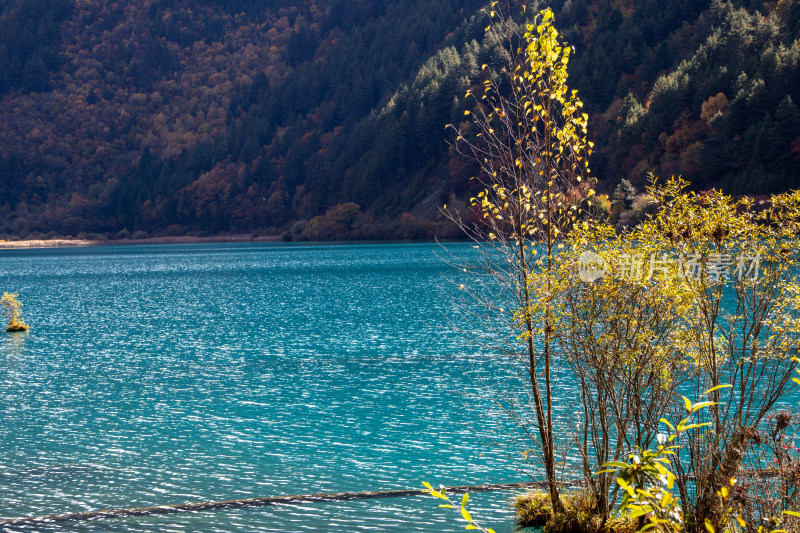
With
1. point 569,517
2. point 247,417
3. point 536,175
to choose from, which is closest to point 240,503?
point 569,517

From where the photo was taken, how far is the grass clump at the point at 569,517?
11.4m

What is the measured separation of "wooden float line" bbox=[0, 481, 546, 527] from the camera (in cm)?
1470

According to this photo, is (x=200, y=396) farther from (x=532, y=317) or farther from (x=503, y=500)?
(x=532, y=317)

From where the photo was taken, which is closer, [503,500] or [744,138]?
[503,500]

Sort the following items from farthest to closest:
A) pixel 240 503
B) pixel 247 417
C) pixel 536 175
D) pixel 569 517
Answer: pixel 247 417 < pixel 240 503 < pixel 569 517 < pixel 536 175

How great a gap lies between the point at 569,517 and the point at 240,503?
6852 mm

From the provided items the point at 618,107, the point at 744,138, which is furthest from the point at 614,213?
the point at 618,107

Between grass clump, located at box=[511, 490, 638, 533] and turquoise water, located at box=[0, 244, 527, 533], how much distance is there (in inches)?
25.6

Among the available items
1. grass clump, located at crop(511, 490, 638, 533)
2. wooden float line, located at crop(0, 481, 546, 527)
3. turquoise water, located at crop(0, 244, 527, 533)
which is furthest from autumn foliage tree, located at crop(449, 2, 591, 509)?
turquoise water, located at crop(0, 244, 527, 533)

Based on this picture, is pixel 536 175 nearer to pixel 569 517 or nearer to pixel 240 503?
pixel 569 517

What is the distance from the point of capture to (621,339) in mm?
10812

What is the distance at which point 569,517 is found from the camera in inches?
469

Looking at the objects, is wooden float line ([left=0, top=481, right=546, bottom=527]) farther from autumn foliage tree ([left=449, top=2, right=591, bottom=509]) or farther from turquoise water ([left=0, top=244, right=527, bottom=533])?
autumn foliage tree ([left=449, top=2, right=591, bottom=509])

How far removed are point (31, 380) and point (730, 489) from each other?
28.6 meters
